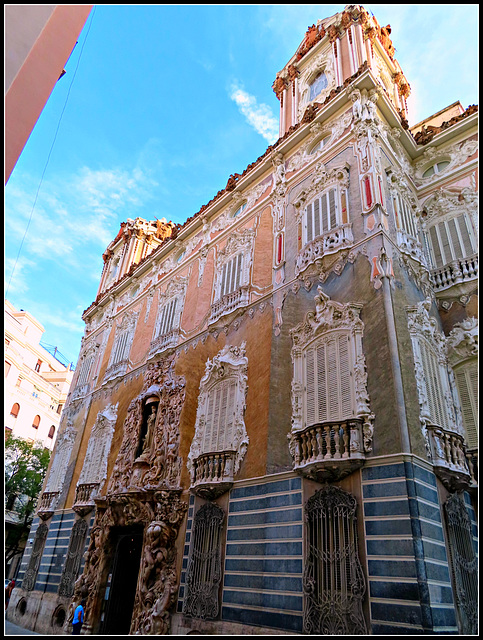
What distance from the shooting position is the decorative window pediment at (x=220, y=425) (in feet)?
42.7

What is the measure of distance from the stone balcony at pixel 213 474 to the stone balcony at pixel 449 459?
18.2ft

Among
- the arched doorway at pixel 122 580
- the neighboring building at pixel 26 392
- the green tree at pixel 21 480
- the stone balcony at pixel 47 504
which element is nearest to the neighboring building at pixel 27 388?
the neighboring building at pixel 26 392

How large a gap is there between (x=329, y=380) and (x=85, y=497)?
13649 mm

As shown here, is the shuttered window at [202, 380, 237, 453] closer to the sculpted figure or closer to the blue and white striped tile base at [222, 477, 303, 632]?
the blue and white striped tile base at [222, 477, 303, 632]

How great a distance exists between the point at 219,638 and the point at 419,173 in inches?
624

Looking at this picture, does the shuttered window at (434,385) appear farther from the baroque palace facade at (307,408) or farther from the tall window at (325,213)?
the tall window at (325,213)

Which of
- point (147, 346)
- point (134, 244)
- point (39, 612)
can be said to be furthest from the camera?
point (134, 244)

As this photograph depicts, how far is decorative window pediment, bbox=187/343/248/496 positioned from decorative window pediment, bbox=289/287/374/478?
2.26 meters

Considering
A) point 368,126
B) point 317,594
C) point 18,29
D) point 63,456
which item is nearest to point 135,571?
point 317,594

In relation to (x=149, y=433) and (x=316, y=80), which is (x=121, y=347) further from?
(x=316, y=80)

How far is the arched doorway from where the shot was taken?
598 inches

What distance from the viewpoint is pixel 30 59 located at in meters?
6.00

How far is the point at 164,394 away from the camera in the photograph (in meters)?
17.4

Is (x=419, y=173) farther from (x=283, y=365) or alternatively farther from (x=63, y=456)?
(x=63, y=456)
